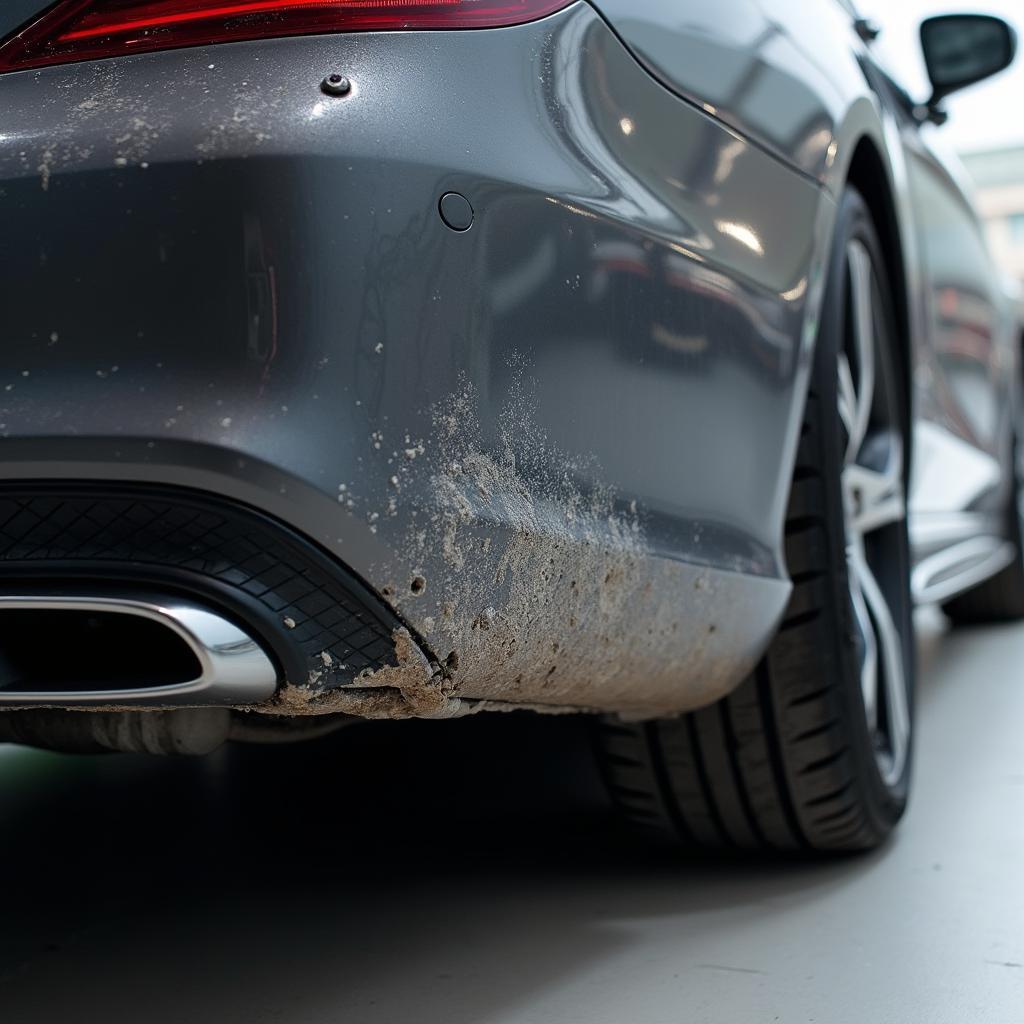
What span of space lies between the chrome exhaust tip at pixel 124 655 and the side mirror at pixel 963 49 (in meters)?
2.02

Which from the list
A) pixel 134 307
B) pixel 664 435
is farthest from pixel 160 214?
pixel 664 435

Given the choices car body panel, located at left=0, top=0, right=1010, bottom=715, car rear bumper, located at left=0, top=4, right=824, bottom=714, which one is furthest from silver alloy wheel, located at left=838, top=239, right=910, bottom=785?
car rear bumper, located at left=0, top=4, right=824, bottom=714

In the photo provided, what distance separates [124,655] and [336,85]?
45cm

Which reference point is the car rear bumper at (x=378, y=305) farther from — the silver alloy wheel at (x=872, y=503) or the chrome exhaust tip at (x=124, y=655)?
the silver alloy wheel at (x=872, y=503)

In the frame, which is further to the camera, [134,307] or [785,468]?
[785,468]

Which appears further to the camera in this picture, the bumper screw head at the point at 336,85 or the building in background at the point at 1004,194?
the building in background at the point at 1004,194

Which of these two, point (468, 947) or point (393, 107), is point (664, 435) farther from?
point (468, 947)

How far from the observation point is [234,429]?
2.97 ft

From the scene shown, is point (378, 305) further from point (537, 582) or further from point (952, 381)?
point (952, 381)

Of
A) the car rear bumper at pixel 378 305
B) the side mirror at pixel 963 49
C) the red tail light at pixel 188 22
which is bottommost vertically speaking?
the car rear bumper at pixel 378 305

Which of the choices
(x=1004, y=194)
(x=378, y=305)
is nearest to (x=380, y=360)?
(x=378, y=305)

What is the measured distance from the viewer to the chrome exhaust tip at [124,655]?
915 millimetres

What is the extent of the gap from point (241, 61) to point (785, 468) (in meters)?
0.72

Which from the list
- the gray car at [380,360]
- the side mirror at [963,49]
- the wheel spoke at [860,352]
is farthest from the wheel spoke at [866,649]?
the side mirror at [963,49]
